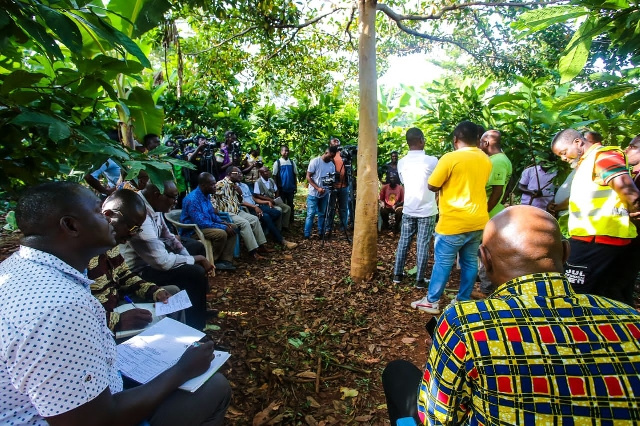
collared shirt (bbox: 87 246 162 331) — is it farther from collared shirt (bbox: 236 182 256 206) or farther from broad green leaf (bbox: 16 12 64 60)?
collared shirt (bbox: 236 182 256 206)

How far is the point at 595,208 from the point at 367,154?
2.23 meters

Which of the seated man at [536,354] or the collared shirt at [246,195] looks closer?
the seated man at [536,354]

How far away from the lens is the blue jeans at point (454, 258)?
3.49 m

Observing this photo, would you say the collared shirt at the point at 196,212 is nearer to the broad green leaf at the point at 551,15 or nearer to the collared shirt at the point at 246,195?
the collared shirt at the point at 246,195

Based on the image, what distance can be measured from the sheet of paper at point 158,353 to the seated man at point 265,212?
4.34m

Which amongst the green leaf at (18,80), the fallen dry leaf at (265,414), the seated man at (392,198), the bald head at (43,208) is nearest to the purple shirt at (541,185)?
the seated man at (392,198)

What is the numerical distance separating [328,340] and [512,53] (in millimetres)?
6120

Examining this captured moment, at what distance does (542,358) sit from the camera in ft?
3.12

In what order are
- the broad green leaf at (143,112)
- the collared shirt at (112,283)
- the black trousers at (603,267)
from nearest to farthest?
the broad green leaf at (143,112)
the collared shirt at (112,283)
the black trousers at (603,267)

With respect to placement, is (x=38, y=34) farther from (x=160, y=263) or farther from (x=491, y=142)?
(x=491, y=142)

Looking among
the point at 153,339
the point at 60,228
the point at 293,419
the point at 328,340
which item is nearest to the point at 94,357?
the point at 60,228

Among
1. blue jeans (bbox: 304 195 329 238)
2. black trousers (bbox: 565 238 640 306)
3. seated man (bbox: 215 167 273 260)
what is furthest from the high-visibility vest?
blue jeans (bbox: 304 195 329 238)

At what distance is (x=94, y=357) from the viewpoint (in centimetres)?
120

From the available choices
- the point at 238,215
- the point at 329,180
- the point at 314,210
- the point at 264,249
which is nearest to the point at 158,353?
the point at 238,215
